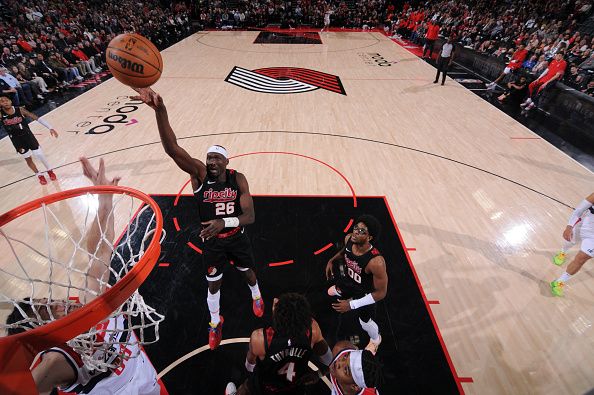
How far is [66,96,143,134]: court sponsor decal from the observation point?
26.7 ft

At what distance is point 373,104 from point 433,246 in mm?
6399

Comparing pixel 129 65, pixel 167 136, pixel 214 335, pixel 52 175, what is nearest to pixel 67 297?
pixel 167 136

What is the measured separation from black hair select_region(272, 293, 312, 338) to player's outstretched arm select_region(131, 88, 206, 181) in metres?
1.65

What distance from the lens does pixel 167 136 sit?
2832mm

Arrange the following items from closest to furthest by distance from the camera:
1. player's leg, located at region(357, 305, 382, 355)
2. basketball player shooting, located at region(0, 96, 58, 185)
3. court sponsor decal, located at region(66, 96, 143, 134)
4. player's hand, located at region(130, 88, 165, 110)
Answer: player's hand, located at region(130, 88, 165, 110)
player's leg, located at region(357, 305, 382, 355)
basketball player shooting, located at region(0, 96, 58, 185)
court sponsor decal, located at region(66, 96, 143, 134)

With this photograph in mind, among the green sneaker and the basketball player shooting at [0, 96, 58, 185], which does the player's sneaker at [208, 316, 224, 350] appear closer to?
the green sneaker

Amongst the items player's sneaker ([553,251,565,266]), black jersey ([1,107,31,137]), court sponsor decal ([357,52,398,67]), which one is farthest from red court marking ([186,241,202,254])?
court sponsor decal ([357,52,398,67])

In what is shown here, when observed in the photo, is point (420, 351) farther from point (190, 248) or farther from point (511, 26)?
point (511, 26)

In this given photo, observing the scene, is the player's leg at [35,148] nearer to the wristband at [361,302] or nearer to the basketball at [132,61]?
the basketball at [132,61]

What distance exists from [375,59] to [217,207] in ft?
47.4

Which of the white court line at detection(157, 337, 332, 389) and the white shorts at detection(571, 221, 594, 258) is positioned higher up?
the white shorts at detection(571, 221, 594, 258)

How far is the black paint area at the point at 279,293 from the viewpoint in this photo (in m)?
3.25

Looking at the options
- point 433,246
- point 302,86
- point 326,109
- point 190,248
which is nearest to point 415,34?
point 302,86

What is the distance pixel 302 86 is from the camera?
11.4 metres
